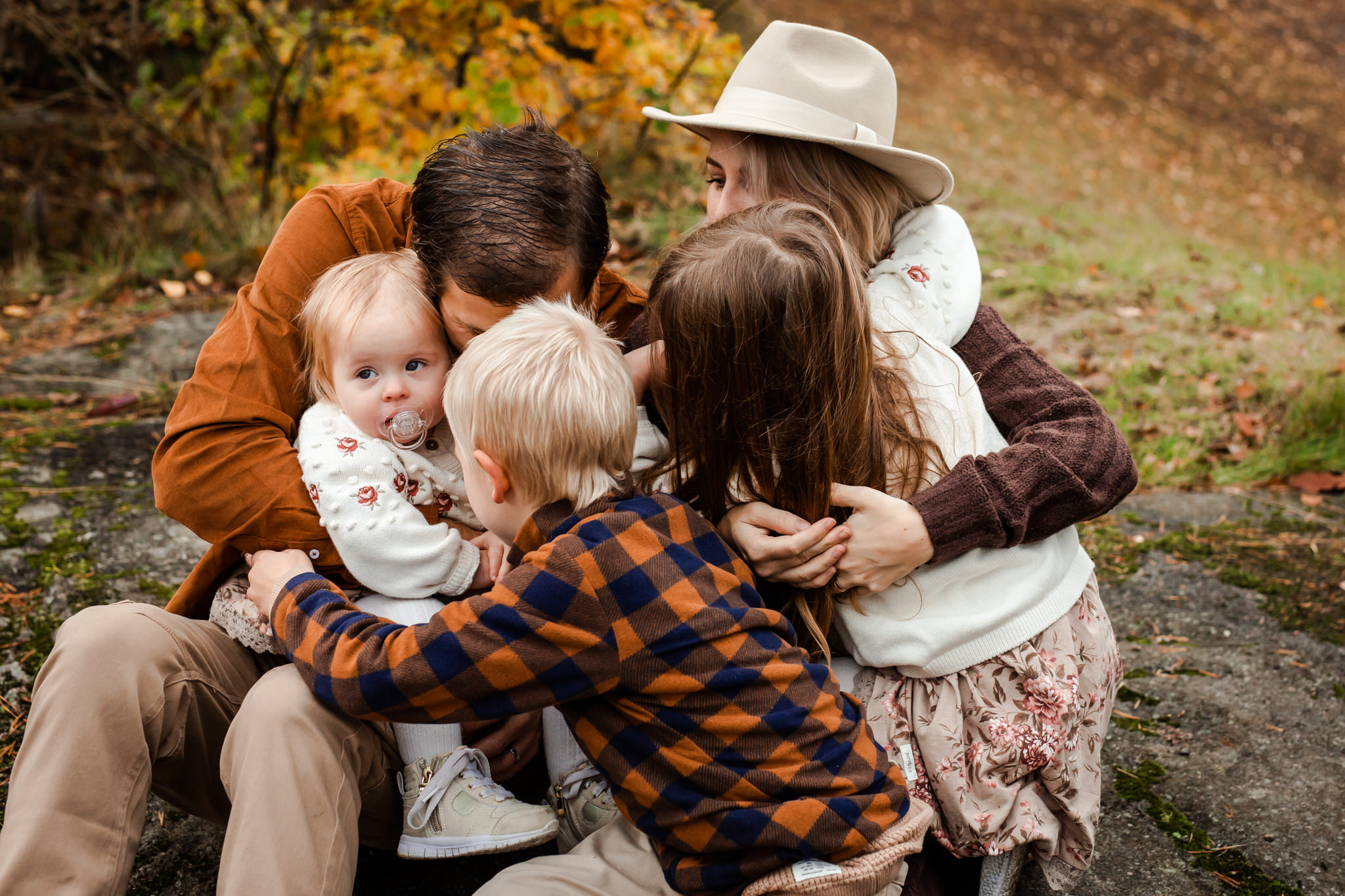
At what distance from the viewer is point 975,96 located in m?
11.7

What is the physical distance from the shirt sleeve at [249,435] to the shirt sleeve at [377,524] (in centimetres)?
6

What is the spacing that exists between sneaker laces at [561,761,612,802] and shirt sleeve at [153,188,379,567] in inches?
24.2

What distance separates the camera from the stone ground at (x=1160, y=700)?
6.77 feet

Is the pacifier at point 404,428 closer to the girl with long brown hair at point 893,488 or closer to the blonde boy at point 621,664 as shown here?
the blonde boy at point 621,664

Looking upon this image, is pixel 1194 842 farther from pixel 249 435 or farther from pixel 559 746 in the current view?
pixel 249 435

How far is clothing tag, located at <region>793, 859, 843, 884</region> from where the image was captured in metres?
1.57

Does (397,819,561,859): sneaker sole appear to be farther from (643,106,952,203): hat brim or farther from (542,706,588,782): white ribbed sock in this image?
(643,106,952,203): hat brim

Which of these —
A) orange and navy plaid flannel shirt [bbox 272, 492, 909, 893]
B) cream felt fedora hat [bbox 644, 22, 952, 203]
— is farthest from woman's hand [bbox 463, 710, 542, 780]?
cream felt fedora hat [bbox 644, 22, 952, 203]

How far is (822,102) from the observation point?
216 cm

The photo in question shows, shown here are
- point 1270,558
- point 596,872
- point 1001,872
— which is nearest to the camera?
point 596,872

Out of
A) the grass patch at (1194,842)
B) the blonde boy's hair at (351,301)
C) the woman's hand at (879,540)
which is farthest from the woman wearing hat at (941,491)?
the blonde boy's hair at (351,301)

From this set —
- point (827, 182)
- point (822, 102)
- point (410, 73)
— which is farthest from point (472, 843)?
point (410, 73)

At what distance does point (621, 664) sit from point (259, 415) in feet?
3.04

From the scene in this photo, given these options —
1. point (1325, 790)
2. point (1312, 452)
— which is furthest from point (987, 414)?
point (1312, 452)
